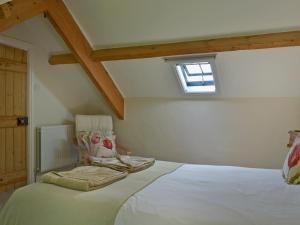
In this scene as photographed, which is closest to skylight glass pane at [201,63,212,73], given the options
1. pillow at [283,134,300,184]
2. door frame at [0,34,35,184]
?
pillow at [283,134,300,184]

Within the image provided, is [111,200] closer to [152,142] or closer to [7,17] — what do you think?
[7,17]

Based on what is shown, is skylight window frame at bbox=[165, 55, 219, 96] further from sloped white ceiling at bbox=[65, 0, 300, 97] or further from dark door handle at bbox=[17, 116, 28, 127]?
dark door handle at bbox=[17, 116, 28, 127]

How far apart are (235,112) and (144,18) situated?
66.0 inches

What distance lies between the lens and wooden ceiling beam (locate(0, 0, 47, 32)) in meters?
2.43

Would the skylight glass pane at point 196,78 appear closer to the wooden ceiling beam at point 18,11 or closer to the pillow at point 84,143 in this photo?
the pillow at point 84,143

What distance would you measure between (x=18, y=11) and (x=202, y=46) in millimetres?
1792


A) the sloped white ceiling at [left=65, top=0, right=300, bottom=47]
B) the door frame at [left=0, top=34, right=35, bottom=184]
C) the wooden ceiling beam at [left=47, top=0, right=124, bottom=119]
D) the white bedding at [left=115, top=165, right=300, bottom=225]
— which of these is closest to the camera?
the white bedding at [left=115, top=165, right=300, bottom=225]

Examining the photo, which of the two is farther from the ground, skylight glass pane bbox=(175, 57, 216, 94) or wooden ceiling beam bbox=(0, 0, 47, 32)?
wooden ceiling beam bbox=(0, 0, 47, 32)

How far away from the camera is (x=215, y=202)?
1729mm

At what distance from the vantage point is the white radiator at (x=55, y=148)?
3894 mm

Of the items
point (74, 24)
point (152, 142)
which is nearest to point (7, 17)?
point (74, 24)

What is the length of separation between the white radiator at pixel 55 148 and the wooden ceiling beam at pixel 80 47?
2.72 ft

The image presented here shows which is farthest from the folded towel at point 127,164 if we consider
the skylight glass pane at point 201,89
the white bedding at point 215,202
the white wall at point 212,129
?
the skylight glass pane at point 201,89

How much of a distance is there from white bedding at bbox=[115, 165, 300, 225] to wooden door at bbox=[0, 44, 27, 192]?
226 centimetres
